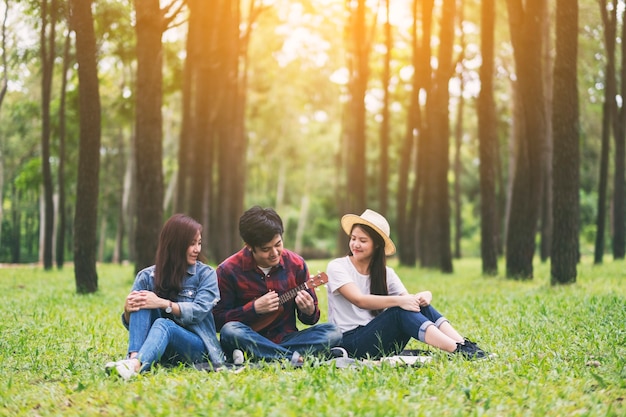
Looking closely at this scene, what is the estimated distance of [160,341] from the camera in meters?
6.79

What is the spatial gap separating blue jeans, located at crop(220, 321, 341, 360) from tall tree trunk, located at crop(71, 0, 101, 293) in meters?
7.93

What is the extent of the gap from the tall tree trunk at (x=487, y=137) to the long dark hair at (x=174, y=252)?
13.2 metres

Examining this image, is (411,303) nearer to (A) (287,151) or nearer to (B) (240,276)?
(B) (240,276)

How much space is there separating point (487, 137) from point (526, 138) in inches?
74.4

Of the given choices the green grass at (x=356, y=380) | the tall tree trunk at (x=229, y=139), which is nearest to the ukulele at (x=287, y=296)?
the green grass at (x=356, y=380)

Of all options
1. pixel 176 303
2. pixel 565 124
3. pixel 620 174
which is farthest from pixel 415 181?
pixel 176 303

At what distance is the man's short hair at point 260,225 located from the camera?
7.02 metres

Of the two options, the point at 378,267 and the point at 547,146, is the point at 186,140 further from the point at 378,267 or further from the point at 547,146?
the point at 378,267

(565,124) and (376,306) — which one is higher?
(565,124)

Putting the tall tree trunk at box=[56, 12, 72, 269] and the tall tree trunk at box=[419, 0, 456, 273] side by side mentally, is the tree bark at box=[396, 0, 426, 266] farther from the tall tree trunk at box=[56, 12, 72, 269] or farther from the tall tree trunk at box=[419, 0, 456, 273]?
the tall tree trunk at box=[56, 12, 72, 269]

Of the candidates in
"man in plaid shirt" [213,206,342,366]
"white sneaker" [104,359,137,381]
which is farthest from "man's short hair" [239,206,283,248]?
"white sneaker" [104,359,137,381]

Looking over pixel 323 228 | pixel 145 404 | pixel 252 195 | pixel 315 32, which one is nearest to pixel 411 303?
pixel 145 404

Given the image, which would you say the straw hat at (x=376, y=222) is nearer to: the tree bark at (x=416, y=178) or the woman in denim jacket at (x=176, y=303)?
the woman in denim jacket at (x=176, y=303)

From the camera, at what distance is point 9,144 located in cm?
3500
